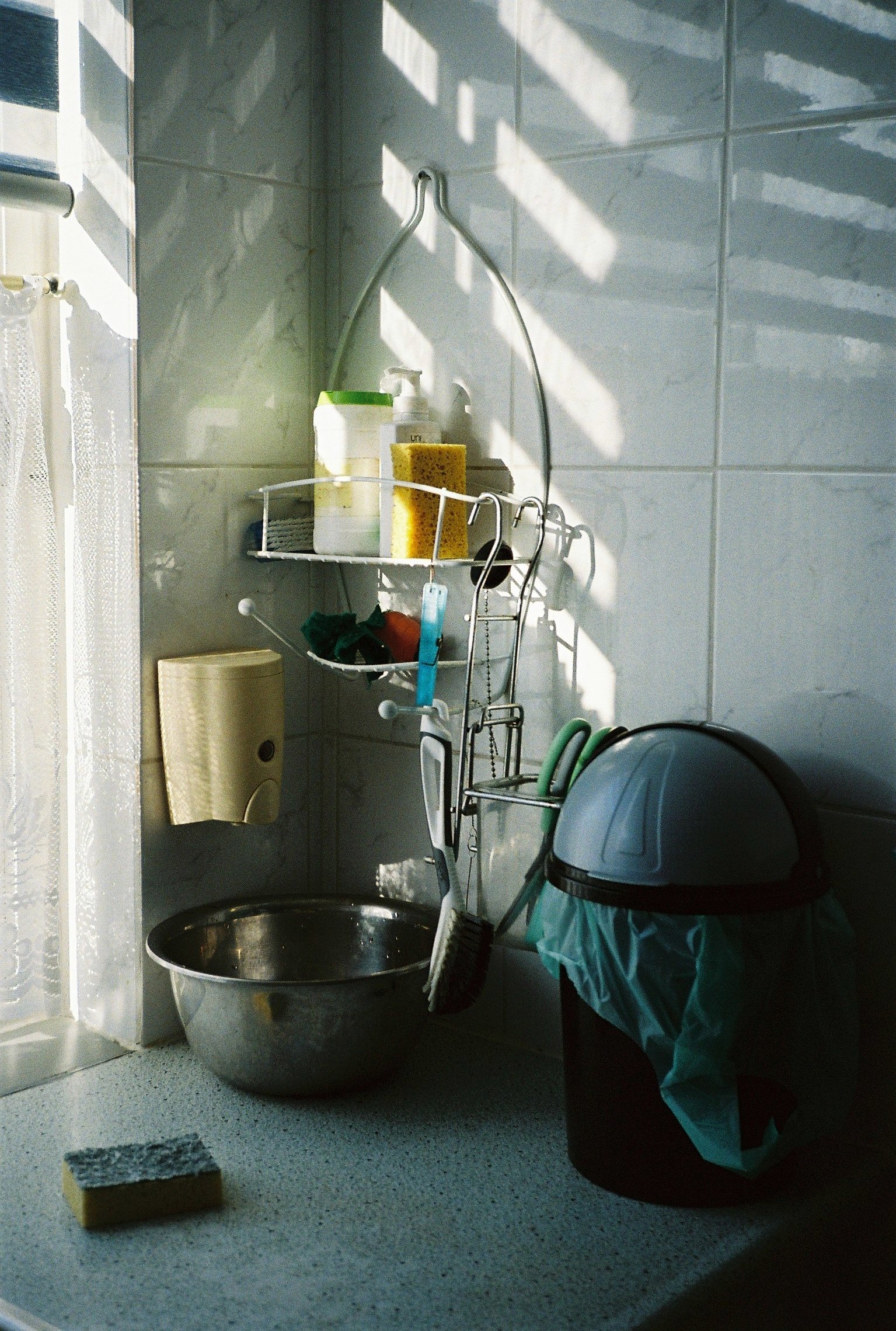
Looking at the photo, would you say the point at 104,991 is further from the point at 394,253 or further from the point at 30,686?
the point at 394,253

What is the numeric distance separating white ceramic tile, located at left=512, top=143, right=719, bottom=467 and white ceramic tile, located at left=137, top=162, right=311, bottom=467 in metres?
0.31

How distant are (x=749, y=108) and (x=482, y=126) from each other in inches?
12.7

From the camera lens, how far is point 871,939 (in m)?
1.19

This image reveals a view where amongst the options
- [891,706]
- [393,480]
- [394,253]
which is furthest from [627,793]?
[394,253]

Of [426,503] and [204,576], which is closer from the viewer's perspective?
[426,503]

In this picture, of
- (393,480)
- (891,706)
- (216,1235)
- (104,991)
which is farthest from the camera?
(104,991)

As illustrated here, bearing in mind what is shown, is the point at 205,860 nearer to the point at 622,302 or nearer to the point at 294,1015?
the point at 294,1015

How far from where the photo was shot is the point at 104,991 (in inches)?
58.6

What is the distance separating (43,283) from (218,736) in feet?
1.70

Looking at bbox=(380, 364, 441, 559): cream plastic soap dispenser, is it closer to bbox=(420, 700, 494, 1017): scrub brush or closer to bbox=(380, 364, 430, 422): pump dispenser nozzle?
bbox=(380, 364, 430, 422): pump dispenser nozzle

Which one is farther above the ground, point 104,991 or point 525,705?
point 525,705

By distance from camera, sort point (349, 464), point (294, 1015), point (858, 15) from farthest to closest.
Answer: point (349, 464)
point (294, 1015)
point (858, 15)

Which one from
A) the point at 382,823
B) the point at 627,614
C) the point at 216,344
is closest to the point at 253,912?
the point at 382,823

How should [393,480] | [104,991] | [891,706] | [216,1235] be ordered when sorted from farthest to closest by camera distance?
[104,991] → [393,480] → [891,706] → [216,1235]
